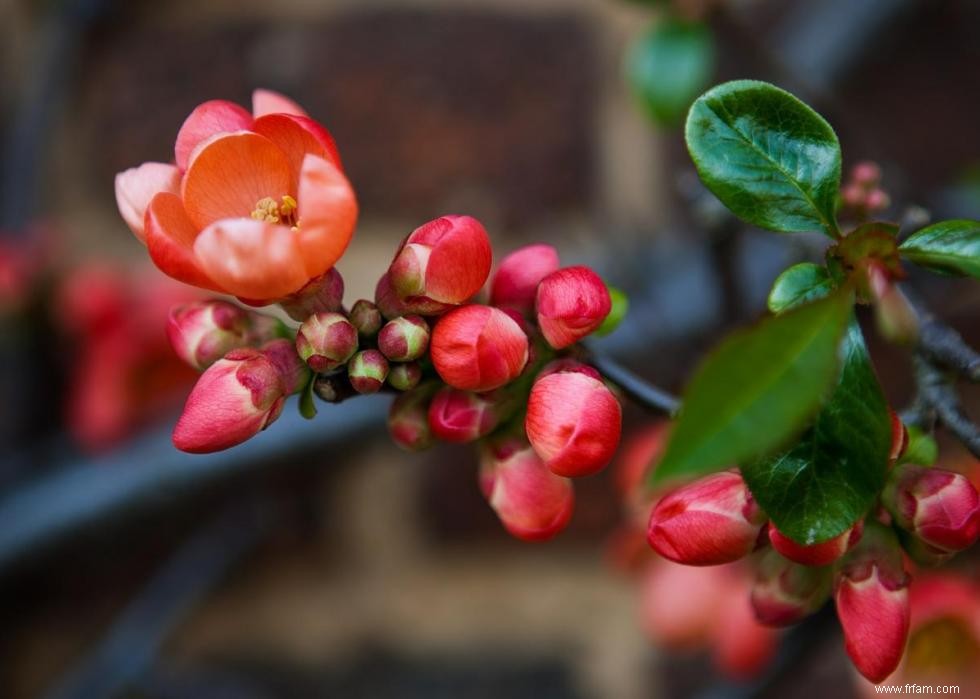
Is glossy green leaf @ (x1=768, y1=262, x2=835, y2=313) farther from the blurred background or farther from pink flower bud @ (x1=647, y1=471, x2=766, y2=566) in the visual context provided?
the blurred background

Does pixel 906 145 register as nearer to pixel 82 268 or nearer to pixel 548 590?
pixel 548 590

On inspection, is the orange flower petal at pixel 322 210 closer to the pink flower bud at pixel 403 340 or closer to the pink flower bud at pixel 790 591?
the pink flower bud at pixel 403 340

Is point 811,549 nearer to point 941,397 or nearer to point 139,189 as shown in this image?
point 941,397

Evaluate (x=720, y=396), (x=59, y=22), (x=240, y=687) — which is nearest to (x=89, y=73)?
(x=59, y=22)

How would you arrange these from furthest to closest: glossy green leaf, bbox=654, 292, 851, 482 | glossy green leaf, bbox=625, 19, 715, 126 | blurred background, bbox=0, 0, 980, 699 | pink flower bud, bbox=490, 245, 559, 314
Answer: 1. blurred background, bbox=0, 0, 980, 699
2. glossy green leaf, bbox=625, 19, 715, 126
3. pink flower bud, bbox=490, 245, 559, 314
4. glossy green leaf, bbox=654, 292, 851, 482

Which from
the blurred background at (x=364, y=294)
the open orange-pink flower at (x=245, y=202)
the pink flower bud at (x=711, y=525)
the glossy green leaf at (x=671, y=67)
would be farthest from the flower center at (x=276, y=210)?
the blurred background at (x=364, y=294)

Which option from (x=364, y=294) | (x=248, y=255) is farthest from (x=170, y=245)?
(x=364, y=294)

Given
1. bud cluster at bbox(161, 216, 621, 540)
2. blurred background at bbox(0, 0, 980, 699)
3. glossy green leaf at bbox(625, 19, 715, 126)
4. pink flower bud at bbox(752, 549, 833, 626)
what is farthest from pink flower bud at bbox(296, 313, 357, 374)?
blurred background at bbox(0, 0, 980, 699)
